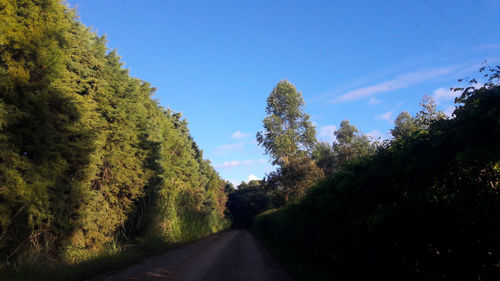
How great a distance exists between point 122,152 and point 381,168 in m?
13.6

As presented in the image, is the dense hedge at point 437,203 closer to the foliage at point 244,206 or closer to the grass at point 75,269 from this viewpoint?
the grass at point 75,269

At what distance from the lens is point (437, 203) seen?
3453 mm

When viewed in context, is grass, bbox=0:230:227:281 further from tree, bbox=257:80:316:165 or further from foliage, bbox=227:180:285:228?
foliage, bbox=227:180:285:228

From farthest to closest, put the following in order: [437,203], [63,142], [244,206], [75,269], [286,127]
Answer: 1. [244,206]
2. [286,127]
3. [63,142]
4. [75,269]
5. [437,203]

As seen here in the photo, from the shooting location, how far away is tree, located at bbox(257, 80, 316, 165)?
37281 mm

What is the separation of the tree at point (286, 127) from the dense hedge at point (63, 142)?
71.4 feet

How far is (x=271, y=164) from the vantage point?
127 feet

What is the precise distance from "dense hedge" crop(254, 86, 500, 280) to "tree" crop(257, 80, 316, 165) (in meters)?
31.3

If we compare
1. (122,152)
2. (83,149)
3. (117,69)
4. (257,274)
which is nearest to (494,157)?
(257,274)

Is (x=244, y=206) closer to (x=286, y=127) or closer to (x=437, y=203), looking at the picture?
(x=286, y=127)

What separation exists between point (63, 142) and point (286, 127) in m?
30.1

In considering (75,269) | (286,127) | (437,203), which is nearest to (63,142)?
(75,269)

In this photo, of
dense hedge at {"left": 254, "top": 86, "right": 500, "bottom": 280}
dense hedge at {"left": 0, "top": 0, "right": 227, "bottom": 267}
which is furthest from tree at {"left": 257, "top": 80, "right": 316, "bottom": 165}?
dense hedge at {"left": 254, "top": 86, "right": 500, "bottom": 280}

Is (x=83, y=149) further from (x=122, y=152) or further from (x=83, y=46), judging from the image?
(x=83, y=46)
